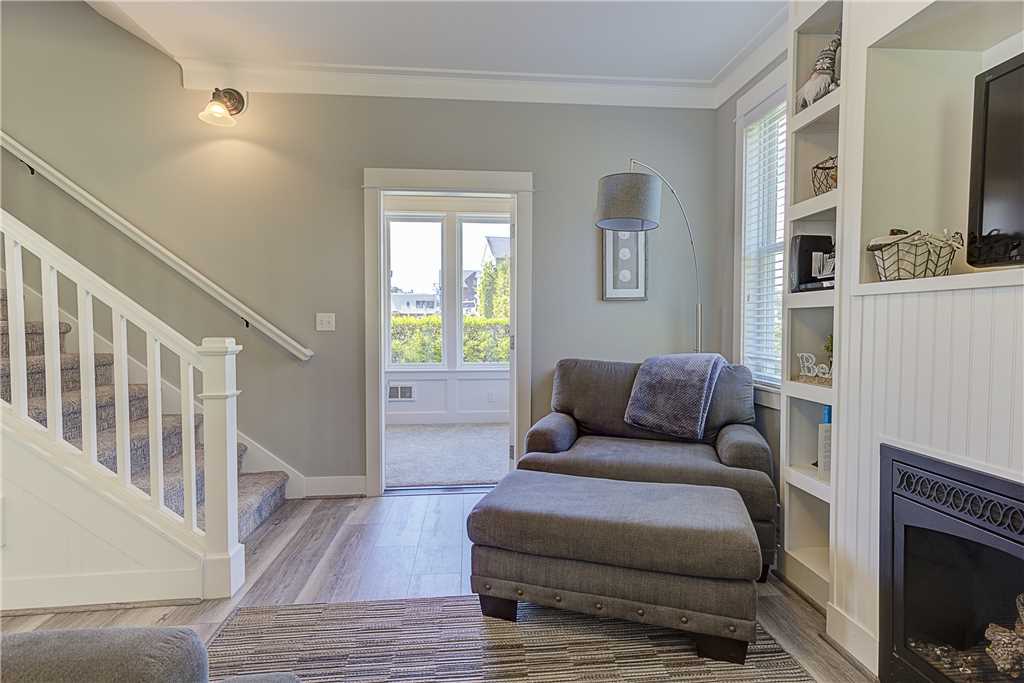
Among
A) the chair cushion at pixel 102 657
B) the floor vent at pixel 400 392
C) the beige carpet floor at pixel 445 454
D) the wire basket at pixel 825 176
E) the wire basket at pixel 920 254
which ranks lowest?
the beige carpet floor at pixel 445 454

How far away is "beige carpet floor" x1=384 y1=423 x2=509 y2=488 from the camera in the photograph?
12.4 ft

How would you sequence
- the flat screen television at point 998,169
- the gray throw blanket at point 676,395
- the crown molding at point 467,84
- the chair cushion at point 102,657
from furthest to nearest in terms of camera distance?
the crown molding at point 467,84 < the gray throw blanket at point 676,395 < the flat screen television at point 998,169 < the chair cushion at point 102,657

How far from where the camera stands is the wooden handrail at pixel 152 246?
304 cm

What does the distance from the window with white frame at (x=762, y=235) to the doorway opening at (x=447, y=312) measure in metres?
3.20

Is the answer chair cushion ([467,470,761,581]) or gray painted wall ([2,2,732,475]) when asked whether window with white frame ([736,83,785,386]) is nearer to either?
gray painted wall ([2,2,732,475])

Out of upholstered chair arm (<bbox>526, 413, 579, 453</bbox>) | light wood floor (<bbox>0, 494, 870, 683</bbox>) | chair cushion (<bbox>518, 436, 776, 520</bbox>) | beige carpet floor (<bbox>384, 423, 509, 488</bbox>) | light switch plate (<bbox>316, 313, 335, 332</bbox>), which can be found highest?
light switch plate (<bbox>316, 313, 335, 332</bbox>)

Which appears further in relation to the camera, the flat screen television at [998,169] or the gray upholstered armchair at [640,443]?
the gray upholstered armchair at [640,443]

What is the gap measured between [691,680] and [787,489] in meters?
0.96

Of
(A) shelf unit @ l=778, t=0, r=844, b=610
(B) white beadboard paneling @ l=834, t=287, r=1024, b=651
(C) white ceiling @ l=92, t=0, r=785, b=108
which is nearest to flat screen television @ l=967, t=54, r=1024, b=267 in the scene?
(B) white beadboard paneling @ l=834, t=287, r=1024, b=651

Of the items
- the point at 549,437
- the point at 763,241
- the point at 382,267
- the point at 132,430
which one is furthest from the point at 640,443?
the point at 132,430

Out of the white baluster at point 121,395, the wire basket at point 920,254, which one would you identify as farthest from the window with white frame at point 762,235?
the white baluster at point 121,395

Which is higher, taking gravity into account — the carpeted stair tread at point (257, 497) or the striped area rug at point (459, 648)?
the carpeted stair tread at point (257, 497)

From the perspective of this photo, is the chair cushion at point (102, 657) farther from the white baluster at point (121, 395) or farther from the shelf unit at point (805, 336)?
the shelf unit at point (805, 336)

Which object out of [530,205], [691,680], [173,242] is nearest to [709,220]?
[530,205]
